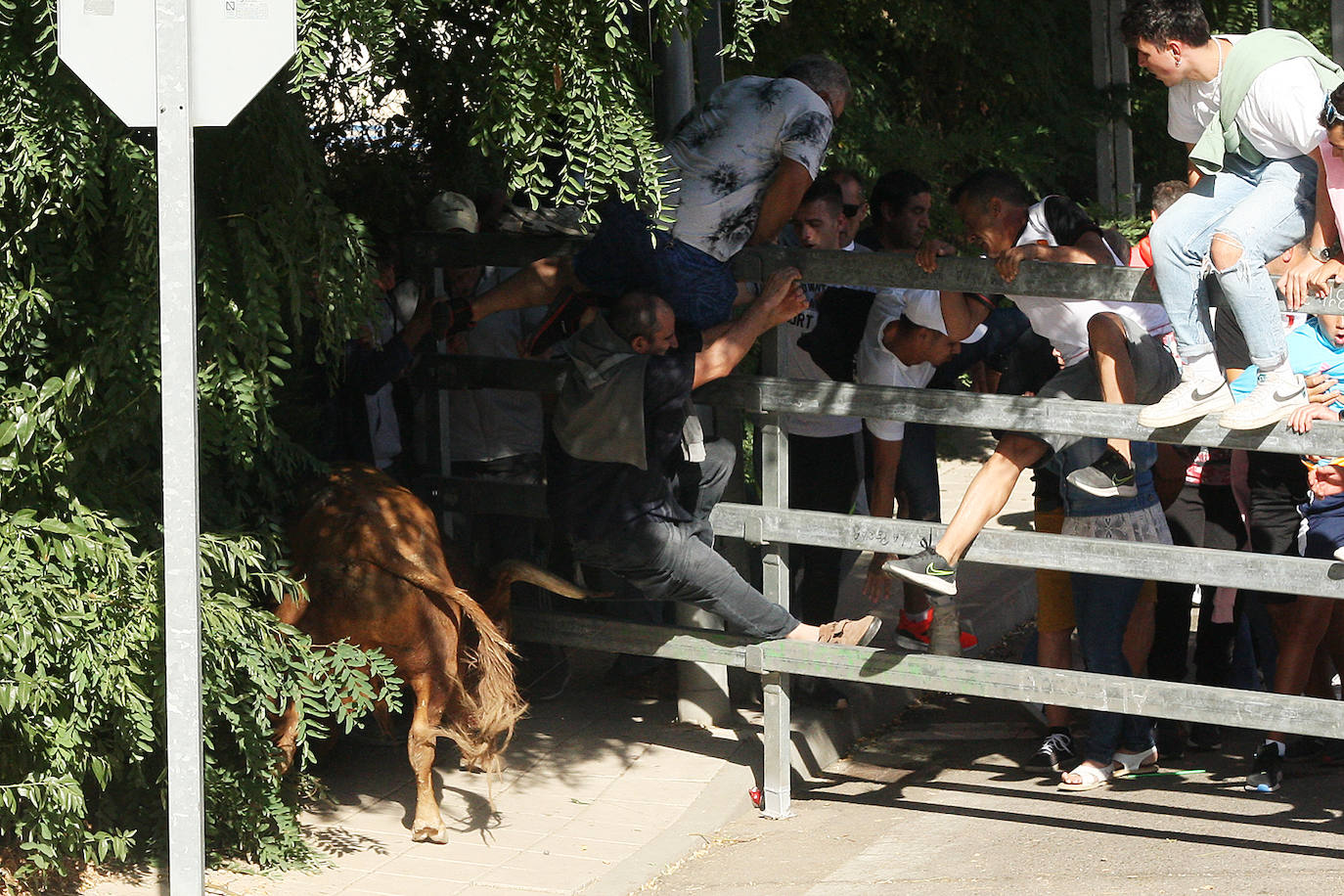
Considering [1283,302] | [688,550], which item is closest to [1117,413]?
[1283,302]

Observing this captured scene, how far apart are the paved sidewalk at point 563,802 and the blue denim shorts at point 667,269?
1669 millimetres

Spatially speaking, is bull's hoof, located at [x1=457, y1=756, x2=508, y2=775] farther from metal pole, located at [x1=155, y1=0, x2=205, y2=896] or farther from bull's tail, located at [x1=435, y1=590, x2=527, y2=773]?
metal pole, located at [x1=155, y1=0, x2=205, y2=896]

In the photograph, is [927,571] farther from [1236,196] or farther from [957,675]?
[1236,196]

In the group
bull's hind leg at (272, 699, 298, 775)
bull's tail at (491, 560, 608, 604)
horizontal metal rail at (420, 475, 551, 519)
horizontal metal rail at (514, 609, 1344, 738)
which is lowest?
bull's hind leg at (272, 699, 298, 775)

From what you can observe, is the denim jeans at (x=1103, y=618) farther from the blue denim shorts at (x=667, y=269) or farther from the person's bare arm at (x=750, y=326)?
the blue denim shorts at (x=667, y=269)

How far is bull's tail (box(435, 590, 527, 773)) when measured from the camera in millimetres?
5383

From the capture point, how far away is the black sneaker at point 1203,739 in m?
6.24

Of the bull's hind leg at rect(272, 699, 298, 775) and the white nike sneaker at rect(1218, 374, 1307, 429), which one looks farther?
the bull's hind leg at rect(272, 699, 298, 775)

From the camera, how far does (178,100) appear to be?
3.69m

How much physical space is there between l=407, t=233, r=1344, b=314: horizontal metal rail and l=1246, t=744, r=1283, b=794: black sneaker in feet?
5.87

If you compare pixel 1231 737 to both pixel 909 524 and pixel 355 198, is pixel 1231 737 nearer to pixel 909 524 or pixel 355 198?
pixel 909 524

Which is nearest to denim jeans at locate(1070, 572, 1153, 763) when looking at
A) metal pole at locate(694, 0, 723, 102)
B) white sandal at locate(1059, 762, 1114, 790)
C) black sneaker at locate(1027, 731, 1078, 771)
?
white sandal at locate(1059, 762, 1114, 790)

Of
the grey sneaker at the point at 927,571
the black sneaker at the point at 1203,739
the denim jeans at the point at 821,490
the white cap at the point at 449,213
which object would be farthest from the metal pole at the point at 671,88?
the black sneaker at the point at 1203,739

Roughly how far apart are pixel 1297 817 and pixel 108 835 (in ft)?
12.2
